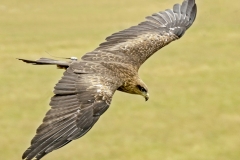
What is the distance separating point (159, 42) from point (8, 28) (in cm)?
2617

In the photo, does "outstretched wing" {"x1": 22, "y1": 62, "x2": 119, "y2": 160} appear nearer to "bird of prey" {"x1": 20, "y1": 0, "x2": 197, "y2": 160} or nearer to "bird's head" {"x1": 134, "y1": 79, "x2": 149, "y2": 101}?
"bird of prey" {"x1": 20, "y1": 0, "x2": 197, "y2": 160}

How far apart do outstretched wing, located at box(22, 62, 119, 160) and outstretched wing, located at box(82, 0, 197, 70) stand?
0.98 m

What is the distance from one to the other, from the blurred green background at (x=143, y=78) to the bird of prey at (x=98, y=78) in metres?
9.59

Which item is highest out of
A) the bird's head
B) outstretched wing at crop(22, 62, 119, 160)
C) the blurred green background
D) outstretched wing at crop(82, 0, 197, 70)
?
the blurred green background

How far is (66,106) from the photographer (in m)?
9.08

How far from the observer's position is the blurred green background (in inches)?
895

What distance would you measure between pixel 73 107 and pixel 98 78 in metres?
0.73

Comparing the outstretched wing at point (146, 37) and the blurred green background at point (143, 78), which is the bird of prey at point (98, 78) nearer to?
the outstretched wing at point (146, 37)

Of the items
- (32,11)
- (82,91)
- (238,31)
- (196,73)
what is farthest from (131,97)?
(82,91)

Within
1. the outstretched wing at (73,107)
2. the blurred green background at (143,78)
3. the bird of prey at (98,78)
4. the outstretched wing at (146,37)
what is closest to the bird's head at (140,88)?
the bird of prey at (98,78)

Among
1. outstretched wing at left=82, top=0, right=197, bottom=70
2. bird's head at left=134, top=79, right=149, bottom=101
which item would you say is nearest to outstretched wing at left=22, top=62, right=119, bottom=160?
bird's head at left=134, top=79, right=149, bottom=101

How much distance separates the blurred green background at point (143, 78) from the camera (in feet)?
74.6

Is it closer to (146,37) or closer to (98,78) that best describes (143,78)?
(146,37)

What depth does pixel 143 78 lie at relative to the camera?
93.9 ft
